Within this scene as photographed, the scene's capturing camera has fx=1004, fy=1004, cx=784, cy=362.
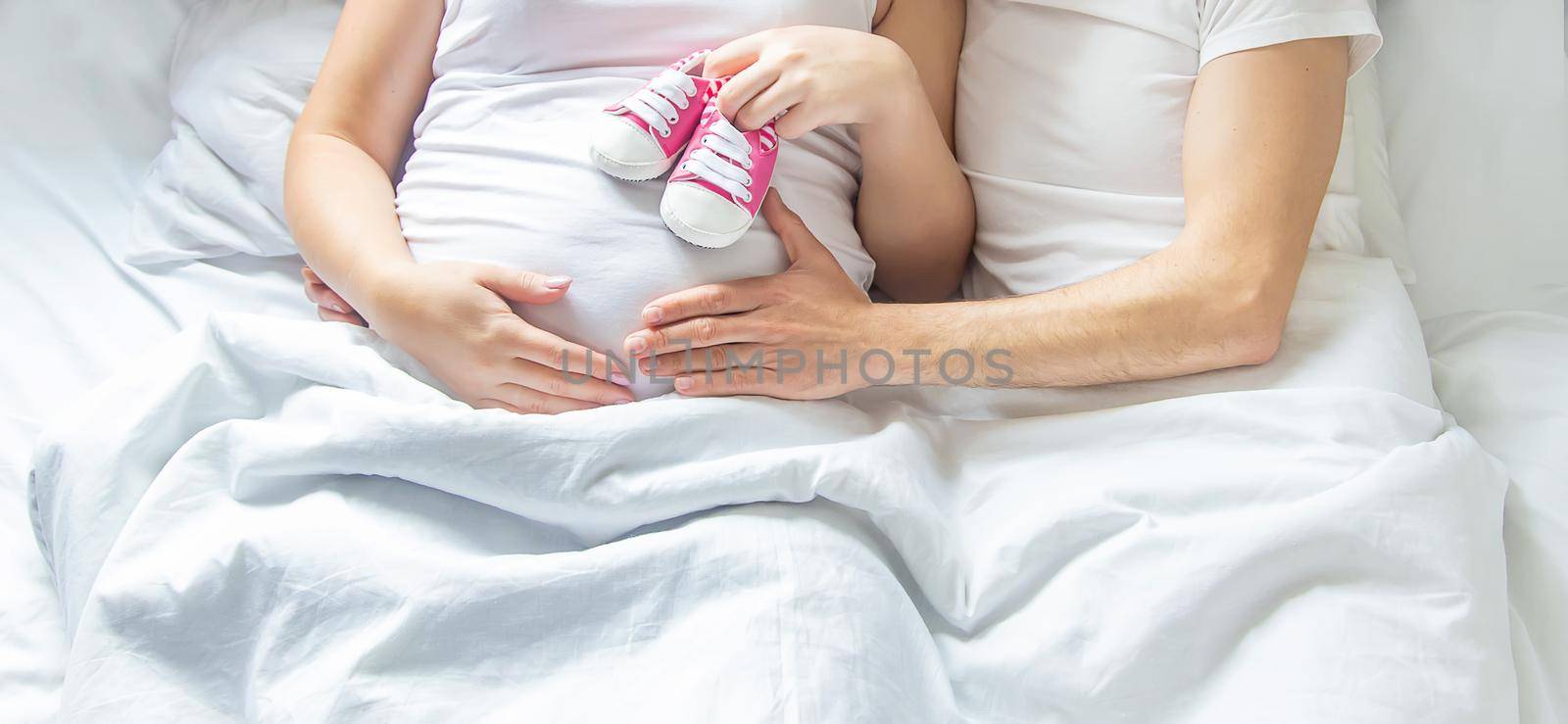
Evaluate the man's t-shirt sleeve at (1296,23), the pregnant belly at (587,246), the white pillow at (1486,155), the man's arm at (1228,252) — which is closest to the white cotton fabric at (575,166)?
the pregnant belly at (587,246)

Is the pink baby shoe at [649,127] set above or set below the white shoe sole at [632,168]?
above

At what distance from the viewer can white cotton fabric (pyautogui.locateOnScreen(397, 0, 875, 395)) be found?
94 centimetres

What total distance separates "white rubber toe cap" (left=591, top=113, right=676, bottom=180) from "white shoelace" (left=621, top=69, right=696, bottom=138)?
0.6 inches

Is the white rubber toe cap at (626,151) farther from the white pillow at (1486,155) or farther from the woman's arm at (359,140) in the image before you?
the white pillow at (1486,155)

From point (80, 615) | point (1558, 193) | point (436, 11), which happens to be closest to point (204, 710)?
point (80, 615)

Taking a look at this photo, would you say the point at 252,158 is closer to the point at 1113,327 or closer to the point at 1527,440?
the point at 1113,327

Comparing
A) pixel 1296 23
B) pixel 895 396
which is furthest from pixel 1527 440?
pixel 895 396

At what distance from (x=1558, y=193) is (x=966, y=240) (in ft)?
2.14

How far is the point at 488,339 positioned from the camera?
90cm

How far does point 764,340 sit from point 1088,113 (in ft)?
1.36

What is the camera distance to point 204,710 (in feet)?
2.39

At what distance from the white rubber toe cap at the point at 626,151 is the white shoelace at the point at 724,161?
32 mm

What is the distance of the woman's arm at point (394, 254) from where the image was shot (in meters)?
0.90

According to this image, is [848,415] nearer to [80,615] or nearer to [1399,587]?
[1399,587]
